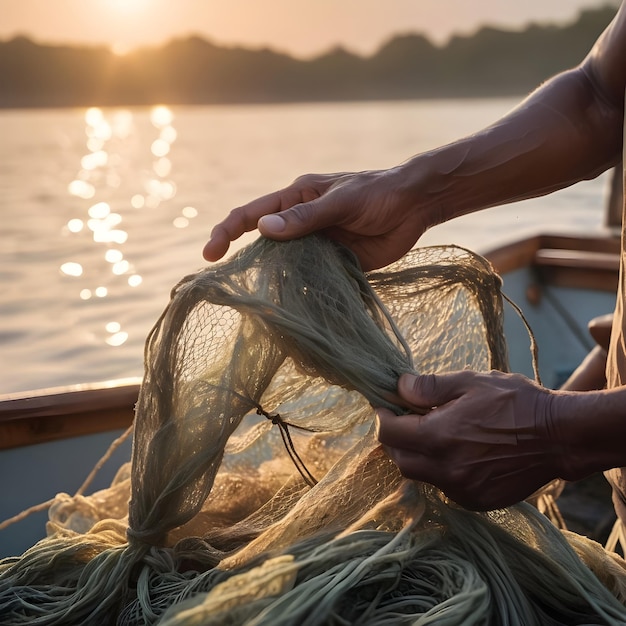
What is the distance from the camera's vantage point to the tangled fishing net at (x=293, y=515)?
818mm

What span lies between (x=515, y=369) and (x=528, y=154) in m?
1.36

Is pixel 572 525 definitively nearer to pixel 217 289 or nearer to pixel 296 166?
pixel 217 289

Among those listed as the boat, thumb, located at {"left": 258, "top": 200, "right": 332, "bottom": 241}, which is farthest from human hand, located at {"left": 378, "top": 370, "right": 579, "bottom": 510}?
the boat

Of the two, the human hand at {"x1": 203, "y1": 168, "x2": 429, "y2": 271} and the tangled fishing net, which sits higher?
the human hand at {"x1": 203, "y1": 168, "x2": 429, "y2": 271}

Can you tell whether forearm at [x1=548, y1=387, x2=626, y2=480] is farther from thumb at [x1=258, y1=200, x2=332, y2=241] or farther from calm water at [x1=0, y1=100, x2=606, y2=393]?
calm water at [x1=0, y1=100, x2=606, y2=393]

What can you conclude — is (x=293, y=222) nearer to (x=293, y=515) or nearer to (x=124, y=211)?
(x=293, y=515)

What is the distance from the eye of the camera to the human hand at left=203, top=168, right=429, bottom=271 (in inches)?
40.3

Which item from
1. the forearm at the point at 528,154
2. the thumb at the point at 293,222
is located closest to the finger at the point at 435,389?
the thumb at the point at 293,222

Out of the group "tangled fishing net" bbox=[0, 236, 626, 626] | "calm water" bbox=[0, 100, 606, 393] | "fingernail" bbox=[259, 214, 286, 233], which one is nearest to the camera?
"tangled fishing net" bbox=[0, 236, 626, 626]

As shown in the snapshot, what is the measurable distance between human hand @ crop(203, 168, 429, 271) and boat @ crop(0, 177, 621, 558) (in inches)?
20.6

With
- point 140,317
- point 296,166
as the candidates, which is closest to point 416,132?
point 296,166

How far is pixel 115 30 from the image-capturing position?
8430mm

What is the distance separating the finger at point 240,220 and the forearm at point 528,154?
0.19 meters

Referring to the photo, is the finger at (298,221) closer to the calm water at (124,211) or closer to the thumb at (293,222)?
the thumb at (293,222)
